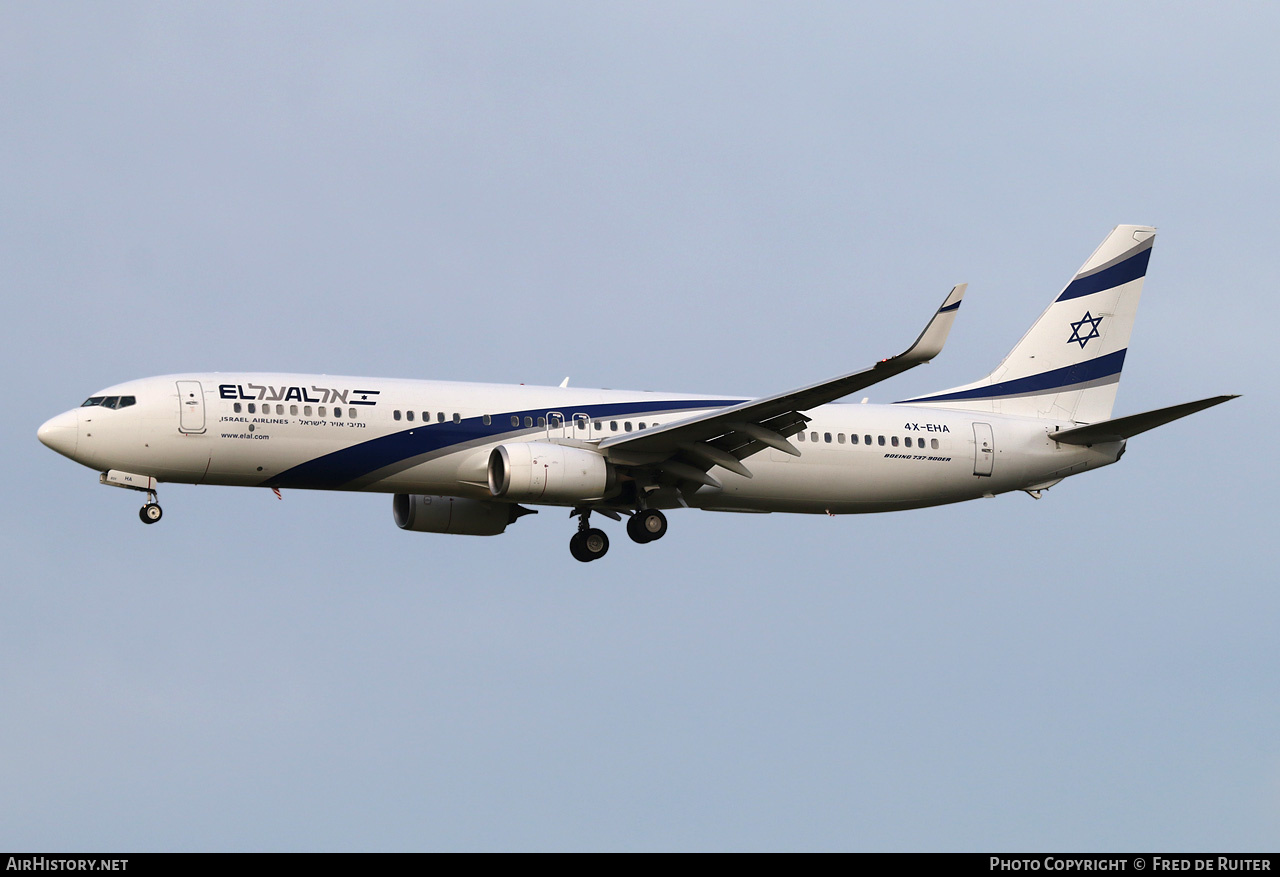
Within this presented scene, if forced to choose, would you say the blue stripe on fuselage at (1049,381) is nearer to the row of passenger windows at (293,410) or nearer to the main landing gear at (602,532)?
the main landing gear at (602,532)

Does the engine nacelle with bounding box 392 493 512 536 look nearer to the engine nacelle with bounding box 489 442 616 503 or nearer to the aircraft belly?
the engine nacelle with bounding box 489 442 616 503

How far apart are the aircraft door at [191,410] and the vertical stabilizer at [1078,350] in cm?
1985

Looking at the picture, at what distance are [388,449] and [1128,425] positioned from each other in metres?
19.3

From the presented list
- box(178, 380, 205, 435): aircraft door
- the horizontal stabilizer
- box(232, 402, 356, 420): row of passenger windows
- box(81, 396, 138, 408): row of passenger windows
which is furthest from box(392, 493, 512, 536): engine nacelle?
the horizontal stabilizer

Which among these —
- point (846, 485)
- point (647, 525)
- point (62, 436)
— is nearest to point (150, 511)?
point (62, 436)

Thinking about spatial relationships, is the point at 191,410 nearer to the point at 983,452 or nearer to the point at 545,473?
the point at 545,473

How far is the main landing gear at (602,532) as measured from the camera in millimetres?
44219

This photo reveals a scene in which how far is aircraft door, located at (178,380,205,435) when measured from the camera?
40344 mm

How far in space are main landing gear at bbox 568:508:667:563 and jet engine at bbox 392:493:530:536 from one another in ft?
7.53

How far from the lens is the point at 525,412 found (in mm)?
42844

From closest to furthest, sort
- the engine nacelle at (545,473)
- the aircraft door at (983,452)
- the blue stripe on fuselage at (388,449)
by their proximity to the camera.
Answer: the engine nacelle at (545,473), the blue stripe on fuselage at (388,449), the aircraft door at (983,452)

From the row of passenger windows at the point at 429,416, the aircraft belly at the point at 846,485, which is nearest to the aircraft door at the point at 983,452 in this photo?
the aircraft belly at the point at 846,485
